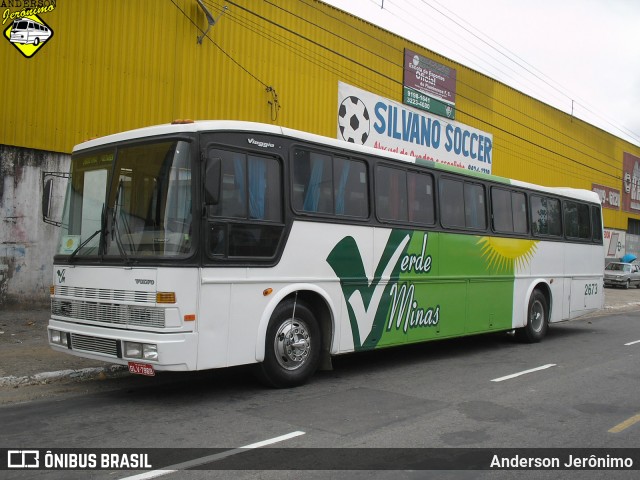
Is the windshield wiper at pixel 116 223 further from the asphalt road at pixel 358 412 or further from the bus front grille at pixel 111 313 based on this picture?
the asphalt road at pixel 358 412

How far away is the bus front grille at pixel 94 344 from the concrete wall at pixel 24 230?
573cm

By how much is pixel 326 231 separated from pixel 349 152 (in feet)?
4.11

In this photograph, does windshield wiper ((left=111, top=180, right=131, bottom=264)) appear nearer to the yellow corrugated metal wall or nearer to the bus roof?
the bus roof

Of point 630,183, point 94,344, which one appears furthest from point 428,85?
point 630,183

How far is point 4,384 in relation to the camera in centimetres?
736

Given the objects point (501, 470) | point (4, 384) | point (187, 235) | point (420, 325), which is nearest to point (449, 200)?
point (420, 325)

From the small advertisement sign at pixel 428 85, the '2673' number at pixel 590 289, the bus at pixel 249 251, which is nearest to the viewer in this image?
the bus at pixel 249 251

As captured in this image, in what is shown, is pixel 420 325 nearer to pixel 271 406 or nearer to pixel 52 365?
pixel 271 406

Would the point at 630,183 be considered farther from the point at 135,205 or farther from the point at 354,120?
the point at 135,205

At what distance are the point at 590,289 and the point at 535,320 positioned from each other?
2751 mm

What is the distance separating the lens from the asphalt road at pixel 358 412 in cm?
540

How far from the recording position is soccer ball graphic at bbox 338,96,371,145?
19047mm

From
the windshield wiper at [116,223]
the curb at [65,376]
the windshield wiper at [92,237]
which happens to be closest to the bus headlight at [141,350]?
the windshield wiper at [116,223]

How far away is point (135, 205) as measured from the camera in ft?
22.1
